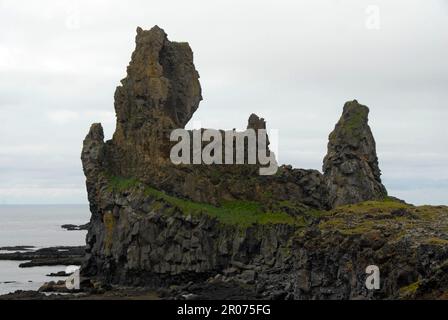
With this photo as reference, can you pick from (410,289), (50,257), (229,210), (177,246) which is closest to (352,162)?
(229,210)

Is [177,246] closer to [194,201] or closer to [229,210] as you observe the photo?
[194,201]

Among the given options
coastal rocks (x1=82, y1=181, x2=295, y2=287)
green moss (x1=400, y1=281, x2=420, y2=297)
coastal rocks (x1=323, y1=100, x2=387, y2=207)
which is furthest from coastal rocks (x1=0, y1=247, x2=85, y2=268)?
green moss (x1=400, y1=281, x2=420, y2=297)

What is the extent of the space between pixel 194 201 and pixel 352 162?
29.4 m

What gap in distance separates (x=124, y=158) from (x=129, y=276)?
2281 cm

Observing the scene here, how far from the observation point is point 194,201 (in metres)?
129

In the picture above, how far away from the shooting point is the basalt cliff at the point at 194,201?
109250mm

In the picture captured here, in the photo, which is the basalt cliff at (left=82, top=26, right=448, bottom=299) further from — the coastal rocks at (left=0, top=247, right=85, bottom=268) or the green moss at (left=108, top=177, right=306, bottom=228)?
the coastal rocks at (left=0, top=247, right=85, bottom=268)

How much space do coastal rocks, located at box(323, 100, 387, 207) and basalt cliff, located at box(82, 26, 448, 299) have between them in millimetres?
208

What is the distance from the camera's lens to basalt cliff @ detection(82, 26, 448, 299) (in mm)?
109250

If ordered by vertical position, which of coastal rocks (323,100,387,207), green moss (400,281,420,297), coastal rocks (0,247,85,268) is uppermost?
coastal rocks (323,100,387,207)

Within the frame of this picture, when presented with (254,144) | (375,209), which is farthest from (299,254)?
(254,144)

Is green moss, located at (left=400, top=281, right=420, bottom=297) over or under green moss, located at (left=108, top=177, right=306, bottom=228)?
under

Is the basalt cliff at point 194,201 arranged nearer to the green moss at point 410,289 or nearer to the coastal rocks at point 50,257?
the green moss at point 410,289

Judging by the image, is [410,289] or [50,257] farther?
[50,257]
